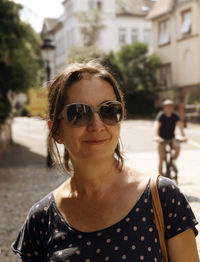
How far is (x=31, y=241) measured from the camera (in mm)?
1926

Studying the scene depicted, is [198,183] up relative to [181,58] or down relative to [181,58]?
down

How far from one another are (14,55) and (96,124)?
1141 cm

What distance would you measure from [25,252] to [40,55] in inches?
567

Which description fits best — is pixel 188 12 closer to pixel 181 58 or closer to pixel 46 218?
pixel 181 58

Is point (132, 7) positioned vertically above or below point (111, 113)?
above

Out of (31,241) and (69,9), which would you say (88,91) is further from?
(69,9)

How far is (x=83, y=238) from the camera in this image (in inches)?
70.1

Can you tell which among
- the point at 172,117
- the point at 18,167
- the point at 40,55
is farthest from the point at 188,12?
the point at 172,117

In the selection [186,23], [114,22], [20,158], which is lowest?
[20,158]

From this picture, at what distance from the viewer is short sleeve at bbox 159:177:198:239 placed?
174 cm

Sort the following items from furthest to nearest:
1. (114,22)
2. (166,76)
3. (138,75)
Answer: (114,22) < (166,76) < (138,75)

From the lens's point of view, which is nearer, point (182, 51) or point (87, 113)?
point (87, 113)

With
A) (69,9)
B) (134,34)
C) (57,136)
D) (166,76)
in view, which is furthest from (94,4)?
(57,136)

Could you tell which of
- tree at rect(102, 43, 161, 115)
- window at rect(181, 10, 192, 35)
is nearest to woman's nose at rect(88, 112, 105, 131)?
window at rect(181, 10, 192, 35)
